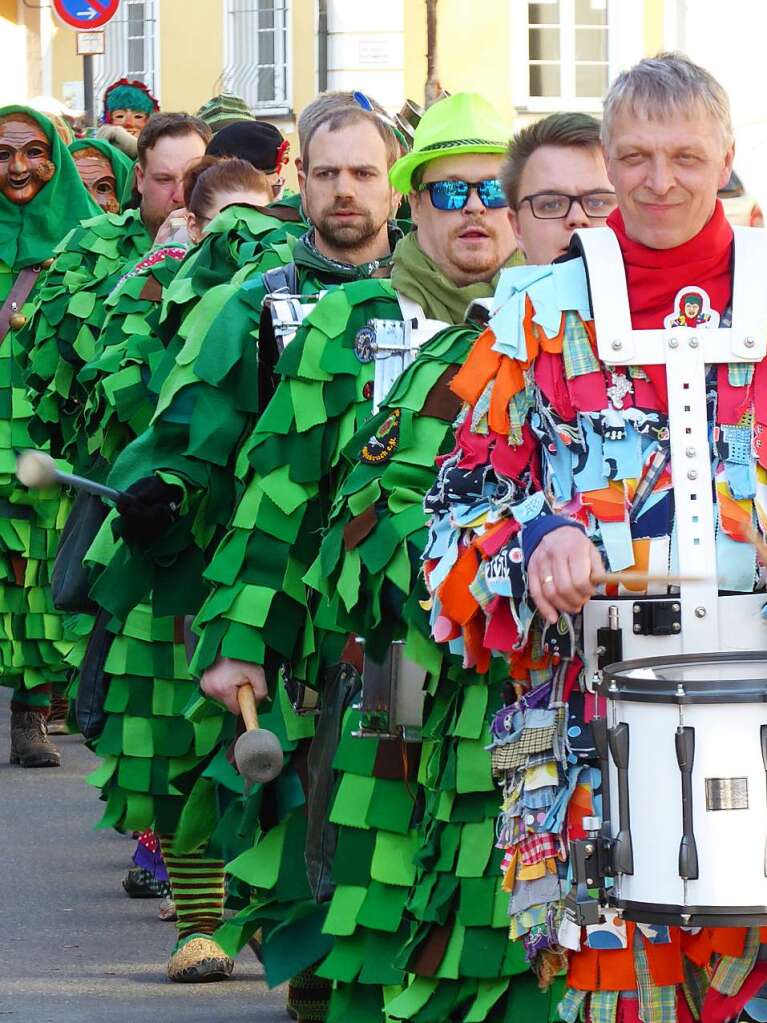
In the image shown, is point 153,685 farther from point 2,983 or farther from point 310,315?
point 310,315

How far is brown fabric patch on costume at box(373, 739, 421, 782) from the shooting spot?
5.29 m

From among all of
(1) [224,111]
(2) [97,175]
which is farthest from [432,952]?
(2) [97,175]

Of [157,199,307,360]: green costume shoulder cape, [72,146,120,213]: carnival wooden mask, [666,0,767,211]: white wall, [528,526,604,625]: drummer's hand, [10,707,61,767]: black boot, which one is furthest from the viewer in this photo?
[666,0,767,211]: white wall

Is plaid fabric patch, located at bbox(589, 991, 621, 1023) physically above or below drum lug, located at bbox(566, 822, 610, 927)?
below

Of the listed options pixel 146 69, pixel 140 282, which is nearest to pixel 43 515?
pixel 140 282

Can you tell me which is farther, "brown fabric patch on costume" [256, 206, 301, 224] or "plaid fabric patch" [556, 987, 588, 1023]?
"brown fabric patch on costume" [256, 206, 301, 224]

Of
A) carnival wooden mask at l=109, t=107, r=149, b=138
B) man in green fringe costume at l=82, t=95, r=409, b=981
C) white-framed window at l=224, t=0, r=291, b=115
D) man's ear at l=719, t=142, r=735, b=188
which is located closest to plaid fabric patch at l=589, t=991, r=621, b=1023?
man's ear at l=719, t=142, r=735, b=188

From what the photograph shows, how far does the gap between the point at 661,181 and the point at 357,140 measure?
263cm

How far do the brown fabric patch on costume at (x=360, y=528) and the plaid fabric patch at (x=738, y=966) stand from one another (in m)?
1.55

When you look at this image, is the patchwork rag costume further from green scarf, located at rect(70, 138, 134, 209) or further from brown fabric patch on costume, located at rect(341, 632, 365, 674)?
green scarf, located at rect(70, 138, 134, 209)

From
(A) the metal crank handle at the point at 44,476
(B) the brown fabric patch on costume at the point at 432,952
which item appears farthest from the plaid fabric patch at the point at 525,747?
(A) the metal crank handle at the point at 44,476

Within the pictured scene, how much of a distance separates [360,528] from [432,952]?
86cm

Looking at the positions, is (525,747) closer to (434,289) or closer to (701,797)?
(701,797)

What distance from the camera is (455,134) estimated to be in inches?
221
